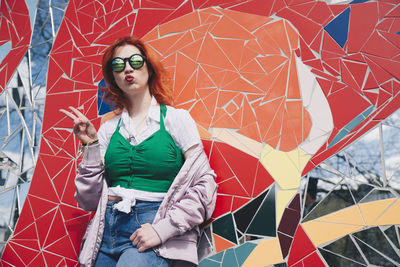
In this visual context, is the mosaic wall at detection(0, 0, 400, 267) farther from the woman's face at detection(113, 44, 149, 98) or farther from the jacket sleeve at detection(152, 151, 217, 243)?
the woman's face at detection(113, 44, 149, 98)

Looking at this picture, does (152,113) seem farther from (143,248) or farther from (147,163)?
(143,248)

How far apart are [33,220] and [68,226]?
0.90 feet

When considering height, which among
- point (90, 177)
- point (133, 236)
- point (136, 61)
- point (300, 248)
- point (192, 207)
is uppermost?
point (136, 61)

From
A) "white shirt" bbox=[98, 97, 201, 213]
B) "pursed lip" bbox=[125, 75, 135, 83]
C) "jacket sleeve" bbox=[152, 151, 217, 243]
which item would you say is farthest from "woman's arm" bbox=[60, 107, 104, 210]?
"jacket sleeve" bbox=[152, 151, 217, 243]

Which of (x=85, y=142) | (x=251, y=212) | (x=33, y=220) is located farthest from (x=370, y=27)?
(x=33, y=220)

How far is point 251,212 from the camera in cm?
238

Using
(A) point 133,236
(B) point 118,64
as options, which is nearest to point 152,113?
(B) point 118,64

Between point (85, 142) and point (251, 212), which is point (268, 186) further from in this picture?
point (85, 142)

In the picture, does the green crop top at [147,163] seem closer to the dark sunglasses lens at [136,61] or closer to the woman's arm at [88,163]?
the woman's arm at [88,163]

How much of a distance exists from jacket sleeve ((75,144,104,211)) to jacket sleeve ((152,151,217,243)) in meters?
0.45

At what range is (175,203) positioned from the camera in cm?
216

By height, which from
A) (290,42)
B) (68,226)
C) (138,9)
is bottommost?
(68,226)

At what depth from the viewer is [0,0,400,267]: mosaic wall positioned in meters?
2.24

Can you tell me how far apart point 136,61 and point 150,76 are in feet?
0.69
